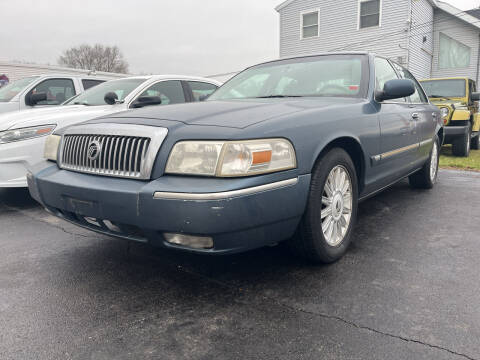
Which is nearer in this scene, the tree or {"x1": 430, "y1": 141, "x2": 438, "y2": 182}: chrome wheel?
{"x1": 430, "y1": 141, "x2": 438, "y2": 182}: chrome wheel

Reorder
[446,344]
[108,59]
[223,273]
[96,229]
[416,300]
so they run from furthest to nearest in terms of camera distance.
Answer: [108,59], [223,273], [96,229], [416,300], [446,344]

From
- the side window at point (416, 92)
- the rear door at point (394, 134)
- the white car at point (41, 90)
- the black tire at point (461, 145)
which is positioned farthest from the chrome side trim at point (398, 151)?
the black tire at point (461, 145)

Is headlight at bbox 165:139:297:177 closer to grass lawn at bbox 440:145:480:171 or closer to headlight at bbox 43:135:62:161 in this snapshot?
headlight at bbox 43:135:62:161

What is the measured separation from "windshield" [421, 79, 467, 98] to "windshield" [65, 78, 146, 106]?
7.44 m

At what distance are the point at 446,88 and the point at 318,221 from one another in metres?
8.99

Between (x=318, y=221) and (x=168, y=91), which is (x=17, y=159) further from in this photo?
(x=318, y=221)

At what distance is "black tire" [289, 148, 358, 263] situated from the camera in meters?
2.40

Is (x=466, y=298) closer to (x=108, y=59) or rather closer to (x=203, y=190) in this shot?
(x=203, y=190)

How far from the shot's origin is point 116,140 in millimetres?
2332

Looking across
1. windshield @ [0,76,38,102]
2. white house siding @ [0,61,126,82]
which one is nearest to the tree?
white house siding @ [0,61,126,82]

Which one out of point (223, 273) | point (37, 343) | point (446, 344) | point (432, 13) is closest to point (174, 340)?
point (37, 343)

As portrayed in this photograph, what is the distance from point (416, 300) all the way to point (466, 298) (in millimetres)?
288

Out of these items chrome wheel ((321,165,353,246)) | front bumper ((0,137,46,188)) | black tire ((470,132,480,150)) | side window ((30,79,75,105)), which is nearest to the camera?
chrome wheel ((321,165,353,246))

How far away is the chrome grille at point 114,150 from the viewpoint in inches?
86.4
